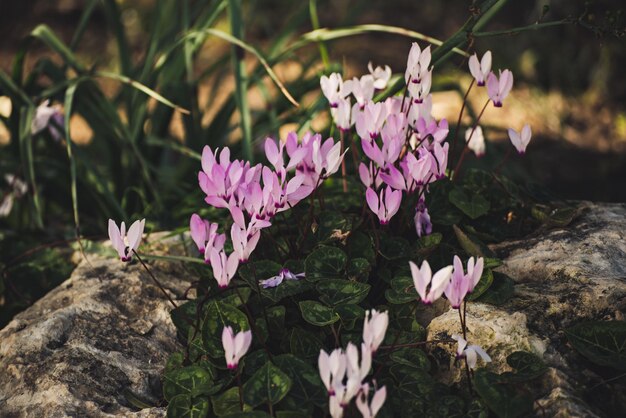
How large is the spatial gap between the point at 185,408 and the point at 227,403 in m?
0.09

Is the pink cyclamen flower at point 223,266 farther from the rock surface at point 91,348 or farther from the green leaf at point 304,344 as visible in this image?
the rock surface at point 91,348

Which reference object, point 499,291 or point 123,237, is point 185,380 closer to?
point 123,237

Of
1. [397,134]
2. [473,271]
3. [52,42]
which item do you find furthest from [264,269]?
[52,42]

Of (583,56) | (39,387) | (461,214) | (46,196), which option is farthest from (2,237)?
(583,56)

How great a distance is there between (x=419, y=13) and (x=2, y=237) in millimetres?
3991

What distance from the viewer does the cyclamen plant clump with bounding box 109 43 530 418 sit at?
133 centimetres

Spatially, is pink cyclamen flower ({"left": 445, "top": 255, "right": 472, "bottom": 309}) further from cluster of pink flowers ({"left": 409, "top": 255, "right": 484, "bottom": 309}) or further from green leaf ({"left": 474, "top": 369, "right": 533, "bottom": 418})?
green leaf ({"left": 474, "top": 369, "right": 533, "bottom": 418})

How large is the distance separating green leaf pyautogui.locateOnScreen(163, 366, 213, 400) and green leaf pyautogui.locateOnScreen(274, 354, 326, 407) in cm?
15

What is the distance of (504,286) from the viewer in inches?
62.2

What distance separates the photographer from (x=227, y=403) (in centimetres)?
138

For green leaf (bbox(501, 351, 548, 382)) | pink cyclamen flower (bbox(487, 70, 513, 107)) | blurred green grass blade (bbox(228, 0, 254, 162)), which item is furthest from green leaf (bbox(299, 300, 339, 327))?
blurred green grass blade (bbox(228, 0, 254, 162))

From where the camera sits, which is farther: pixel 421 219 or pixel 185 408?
pixel 421 219

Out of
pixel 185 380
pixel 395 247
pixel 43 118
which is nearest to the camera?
pixel 185 380

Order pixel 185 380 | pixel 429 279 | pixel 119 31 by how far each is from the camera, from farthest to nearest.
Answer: pixel 119 31 → pixel 185 380 → pixel 429 279
